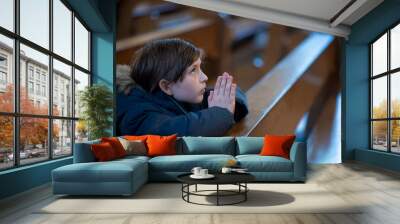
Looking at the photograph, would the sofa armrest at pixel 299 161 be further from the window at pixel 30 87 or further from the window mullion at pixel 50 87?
the window at pixel 30 87

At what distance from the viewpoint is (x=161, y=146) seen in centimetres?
661

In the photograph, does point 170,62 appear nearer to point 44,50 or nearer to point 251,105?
point 251,105

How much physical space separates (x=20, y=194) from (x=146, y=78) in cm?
390

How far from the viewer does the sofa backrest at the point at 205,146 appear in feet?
22.2

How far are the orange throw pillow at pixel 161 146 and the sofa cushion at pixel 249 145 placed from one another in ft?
3.90

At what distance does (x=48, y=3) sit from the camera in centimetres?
611

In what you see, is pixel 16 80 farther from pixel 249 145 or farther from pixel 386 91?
pixel 386 91

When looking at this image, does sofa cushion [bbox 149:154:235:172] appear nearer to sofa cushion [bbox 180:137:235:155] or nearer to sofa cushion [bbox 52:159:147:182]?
sofa cushion [bbox 180:137:235:155]

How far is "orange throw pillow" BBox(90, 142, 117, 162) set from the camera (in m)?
5.55

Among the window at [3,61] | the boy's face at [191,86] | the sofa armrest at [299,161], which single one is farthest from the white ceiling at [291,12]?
the window at [3,61]

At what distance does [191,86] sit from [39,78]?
3.35m

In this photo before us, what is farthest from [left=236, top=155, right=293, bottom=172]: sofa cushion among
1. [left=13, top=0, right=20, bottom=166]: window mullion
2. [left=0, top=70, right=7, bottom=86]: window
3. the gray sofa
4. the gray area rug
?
[left=0, top=70, right=7, bottom=86]: window

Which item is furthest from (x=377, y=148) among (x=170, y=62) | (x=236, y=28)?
(x=170, y=62)

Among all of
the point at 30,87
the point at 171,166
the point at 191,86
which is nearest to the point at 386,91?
the point at 191,86
